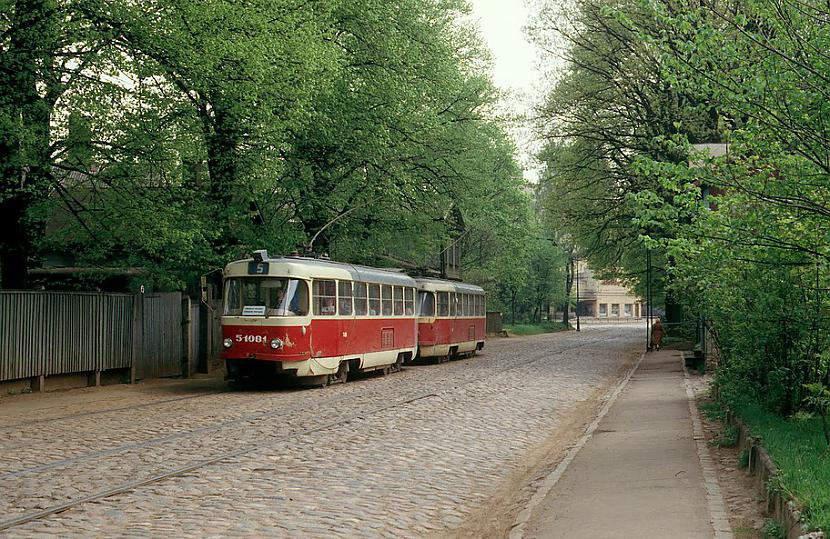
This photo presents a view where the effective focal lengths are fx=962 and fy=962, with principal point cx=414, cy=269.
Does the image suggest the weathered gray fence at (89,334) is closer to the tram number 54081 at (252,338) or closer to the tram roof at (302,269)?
the tram roof at (302,269)

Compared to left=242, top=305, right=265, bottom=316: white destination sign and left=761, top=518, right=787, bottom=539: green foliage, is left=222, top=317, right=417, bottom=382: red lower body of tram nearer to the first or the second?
left=242, top=305, right=265, bottom=316: white destination sign

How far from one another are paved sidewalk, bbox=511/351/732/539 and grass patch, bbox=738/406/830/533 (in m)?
0.66

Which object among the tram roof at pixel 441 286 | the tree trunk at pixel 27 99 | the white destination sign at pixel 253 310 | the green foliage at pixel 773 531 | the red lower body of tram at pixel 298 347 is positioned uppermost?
the tree trunk at pixel 27 99

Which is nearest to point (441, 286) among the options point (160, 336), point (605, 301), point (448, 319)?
point (448, 319)

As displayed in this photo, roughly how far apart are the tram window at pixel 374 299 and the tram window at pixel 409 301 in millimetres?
2742

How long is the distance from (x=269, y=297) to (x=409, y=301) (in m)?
9.01

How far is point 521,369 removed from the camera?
3083 centimetres

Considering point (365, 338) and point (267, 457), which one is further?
point (365, 338)

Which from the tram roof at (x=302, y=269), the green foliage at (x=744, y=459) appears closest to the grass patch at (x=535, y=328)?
the tram roof at (x=302, y=269)

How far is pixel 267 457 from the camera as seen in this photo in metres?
12.0

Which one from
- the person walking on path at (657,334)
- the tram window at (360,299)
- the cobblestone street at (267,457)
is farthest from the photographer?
the person walking on path at (657,334)

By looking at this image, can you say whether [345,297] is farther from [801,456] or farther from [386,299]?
[801,456]

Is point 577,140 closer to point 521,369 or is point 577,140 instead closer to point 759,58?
point 521,369

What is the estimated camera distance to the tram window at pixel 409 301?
29.7 meters
